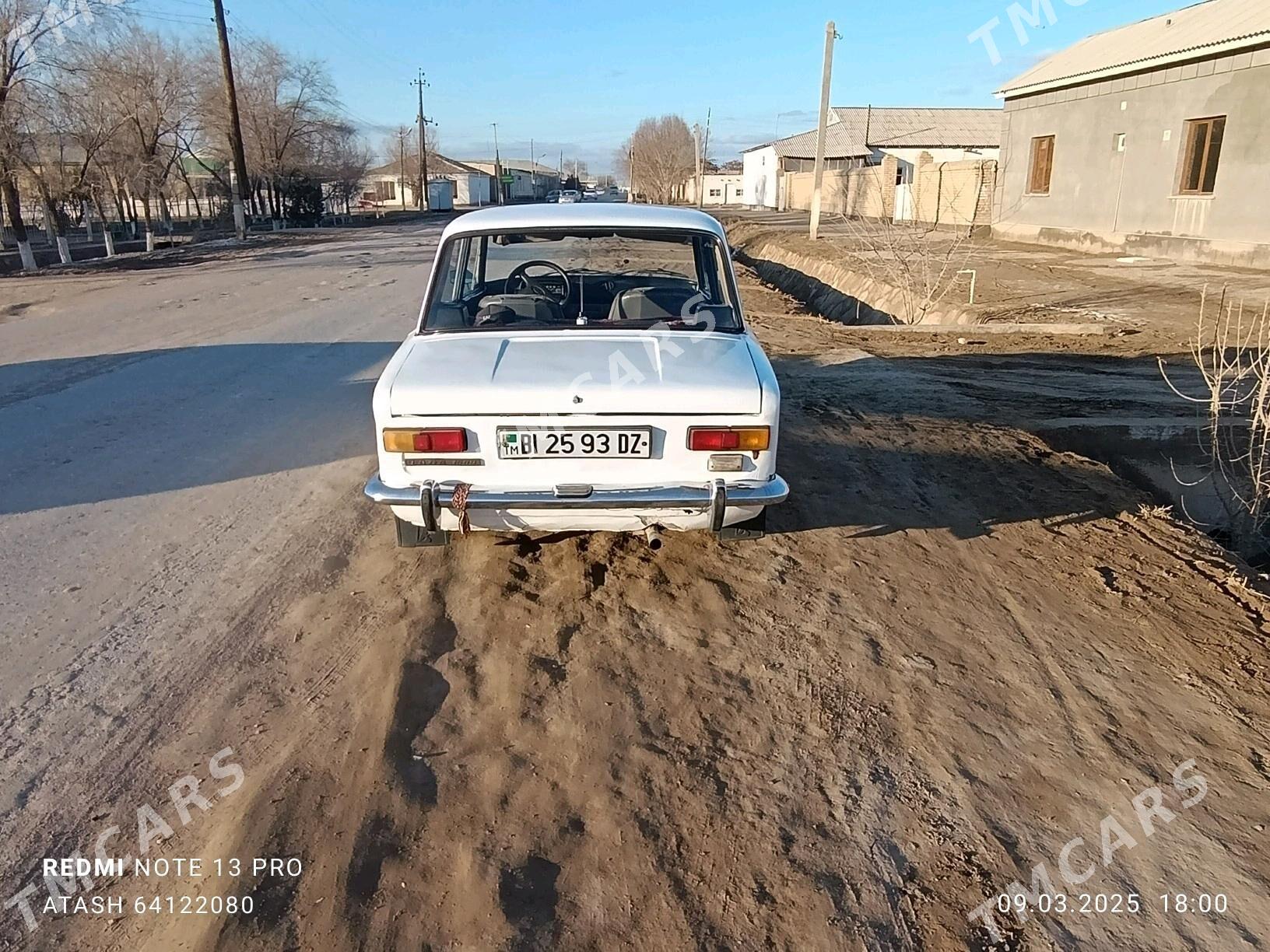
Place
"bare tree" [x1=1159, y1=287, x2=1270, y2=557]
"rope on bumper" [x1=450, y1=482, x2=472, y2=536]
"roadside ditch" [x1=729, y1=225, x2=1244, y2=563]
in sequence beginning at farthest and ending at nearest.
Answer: "roadside ditch" [x1=729, y1=225, x2=1244, y2=563] → "bare tree" [x1=1159, y1=287, x2=1270, y2=557] → "rope on bumper" [x1=450, y1=482, x2=472, y2=536]

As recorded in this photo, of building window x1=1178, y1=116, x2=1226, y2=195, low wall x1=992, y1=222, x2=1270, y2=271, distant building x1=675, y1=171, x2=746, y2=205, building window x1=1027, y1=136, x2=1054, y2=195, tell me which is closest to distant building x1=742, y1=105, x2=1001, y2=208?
distant building x1=675, y1=171, x2=746, y2=205

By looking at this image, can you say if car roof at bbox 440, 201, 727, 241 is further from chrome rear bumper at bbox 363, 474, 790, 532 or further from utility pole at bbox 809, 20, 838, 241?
utility pole at bbox 809, 20, 838, 241

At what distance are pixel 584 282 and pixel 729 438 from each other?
2.14 meters

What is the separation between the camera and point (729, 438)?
3.52m

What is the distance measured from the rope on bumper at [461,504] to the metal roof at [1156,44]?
19.3 metres

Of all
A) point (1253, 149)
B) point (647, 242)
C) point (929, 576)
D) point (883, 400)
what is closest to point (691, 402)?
point (929, 576)

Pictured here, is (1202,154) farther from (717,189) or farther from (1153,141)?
(717,189)

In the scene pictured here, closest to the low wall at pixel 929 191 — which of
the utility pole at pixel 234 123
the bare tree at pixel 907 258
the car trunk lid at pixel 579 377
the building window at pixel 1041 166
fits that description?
the bare tree at pixel 907 258

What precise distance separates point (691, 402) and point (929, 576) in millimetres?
1614

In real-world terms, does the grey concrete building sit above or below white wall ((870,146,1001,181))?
below

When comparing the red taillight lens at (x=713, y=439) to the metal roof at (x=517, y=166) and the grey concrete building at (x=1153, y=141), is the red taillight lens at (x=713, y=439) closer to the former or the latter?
the grey concrete building at (x=1153, y=141)

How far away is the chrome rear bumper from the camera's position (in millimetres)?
3479

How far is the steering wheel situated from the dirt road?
1.52 meters

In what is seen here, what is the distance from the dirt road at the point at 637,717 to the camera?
7.53 ft
